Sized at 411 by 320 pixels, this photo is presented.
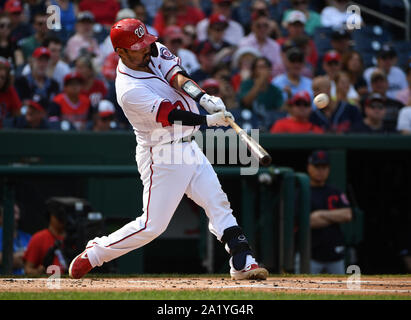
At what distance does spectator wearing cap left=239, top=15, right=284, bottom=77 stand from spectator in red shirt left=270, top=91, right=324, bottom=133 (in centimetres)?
184

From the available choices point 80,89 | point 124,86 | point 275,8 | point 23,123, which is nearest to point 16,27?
point 80,89

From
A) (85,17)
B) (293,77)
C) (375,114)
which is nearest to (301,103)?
(375,114)

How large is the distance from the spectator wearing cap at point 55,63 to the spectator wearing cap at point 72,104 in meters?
0.52

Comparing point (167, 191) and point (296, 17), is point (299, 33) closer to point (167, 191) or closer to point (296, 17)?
point (296, 17)

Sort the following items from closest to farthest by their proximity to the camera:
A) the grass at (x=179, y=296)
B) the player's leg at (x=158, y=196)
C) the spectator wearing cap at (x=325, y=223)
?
1. the grass at (x=179, y=296)
2. the player's leg at (x=158, y=196)
3. the spectator wearing cap at (x=325, y=223)

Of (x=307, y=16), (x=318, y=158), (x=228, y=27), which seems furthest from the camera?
(x=307, y=16)

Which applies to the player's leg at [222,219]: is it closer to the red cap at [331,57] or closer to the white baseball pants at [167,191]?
the white baseball pants at [167,191]

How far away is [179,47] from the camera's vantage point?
33.6 feet

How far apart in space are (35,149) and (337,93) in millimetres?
3549

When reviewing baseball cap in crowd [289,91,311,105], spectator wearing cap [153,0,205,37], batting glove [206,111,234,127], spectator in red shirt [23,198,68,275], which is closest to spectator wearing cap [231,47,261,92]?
spectator wearing cap [153,0,205,37]

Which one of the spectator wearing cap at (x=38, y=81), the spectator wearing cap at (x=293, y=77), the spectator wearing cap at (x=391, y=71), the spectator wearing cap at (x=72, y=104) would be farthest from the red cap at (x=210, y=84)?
the spectator wearing cap at (x=391, y=71)

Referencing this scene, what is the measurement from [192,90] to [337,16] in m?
6.41

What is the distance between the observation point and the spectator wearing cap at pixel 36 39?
1001 centimetres
